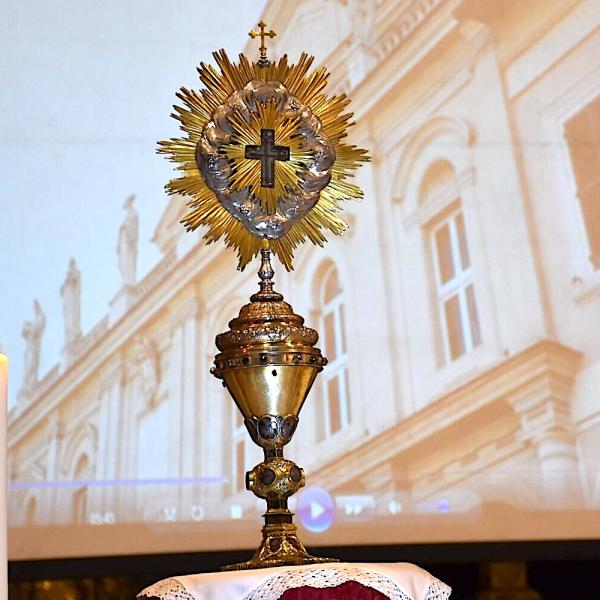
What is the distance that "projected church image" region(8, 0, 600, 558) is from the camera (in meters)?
3.37

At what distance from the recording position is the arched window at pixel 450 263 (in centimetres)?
369

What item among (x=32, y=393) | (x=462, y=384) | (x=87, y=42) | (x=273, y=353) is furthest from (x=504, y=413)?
(x=87, y=42)

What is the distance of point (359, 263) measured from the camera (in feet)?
12.7

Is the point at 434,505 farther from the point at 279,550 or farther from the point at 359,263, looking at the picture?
the point at 279,550

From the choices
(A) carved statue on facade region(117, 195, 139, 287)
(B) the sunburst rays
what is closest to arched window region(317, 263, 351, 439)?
(A) carved statue on facade region(117, 195, 139, 287)

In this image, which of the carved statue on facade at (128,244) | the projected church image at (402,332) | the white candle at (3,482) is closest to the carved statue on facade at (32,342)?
the projected church image at (402,332)

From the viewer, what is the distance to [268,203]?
1.95 meters

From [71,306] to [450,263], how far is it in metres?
1.45

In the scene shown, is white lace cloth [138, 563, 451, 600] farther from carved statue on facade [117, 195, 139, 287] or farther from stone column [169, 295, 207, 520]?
carved statue on facade [117, 195, 139, 287]

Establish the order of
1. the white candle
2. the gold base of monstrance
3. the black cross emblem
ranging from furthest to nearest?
the black cross emblem, the gold base of monstrance, the white candle

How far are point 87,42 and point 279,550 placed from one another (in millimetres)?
2829

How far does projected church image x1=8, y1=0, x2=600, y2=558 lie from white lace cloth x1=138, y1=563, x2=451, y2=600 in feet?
5.95

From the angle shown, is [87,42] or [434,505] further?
[87,42]

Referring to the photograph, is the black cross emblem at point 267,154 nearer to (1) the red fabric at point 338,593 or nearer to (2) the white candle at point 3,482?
(1) the red fabric at point 338,593
